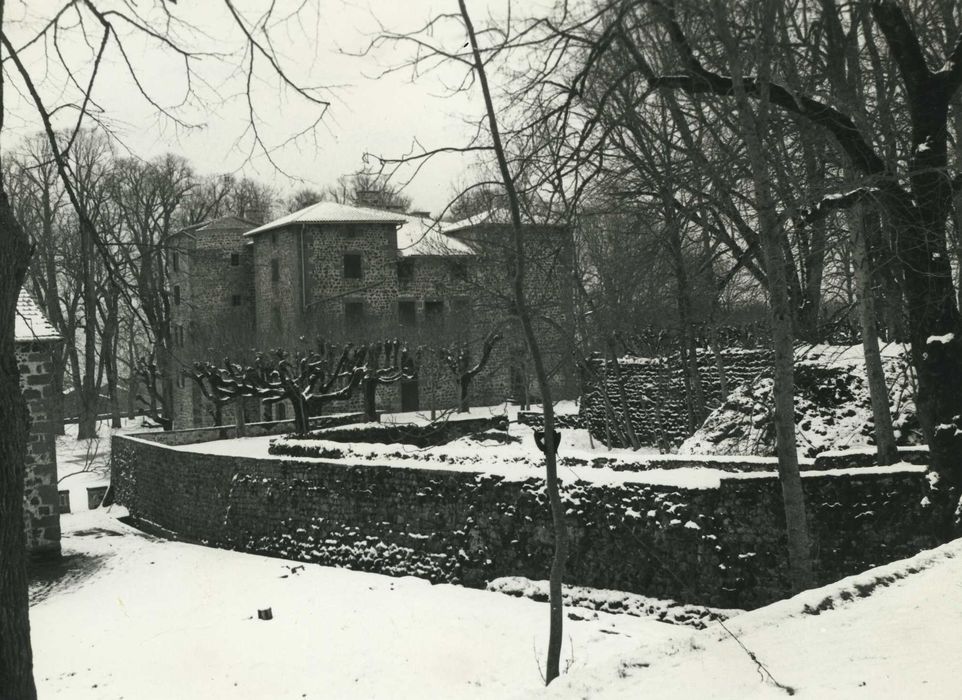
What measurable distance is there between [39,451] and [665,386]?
14629mm

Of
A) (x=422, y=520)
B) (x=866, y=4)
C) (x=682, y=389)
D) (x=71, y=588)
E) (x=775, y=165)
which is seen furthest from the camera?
(x=682, y=389)

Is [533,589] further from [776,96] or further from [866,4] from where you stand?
[866,4]

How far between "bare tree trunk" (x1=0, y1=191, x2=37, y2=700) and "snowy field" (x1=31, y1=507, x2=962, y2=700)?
8.80 feet

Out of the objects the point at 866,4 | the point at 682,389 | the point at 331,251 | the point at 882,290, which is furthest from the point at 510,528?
the point at 331,251

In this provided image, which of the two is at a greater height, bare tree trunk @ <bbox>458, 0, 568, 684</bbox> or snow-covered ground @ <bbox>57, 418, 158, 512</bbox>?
bare tree trunk @ <bbox>458, 0, 568, 684</bbox>

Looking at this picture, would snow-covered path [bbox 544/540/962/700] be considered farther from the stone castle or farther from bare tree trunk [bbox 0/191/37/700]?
the stone castle

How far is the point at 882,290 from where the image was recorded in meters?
9.23

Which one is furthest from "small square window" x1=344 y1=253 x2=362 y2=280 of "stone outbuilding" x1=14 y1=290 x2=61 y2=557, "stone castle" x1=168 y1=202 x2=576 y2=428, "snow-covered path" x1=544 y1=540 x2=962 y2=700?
"snow-covered path" x1=544 y1=540 x2=962 y2=700

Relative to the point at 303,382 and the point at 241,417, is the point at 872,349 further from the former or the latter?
the point at 241,417

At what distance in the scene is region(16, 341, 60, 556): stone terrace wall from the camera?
15.6m

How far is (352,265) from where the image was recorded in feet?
123

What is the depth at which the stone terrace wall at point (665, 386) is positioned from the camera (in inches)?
848

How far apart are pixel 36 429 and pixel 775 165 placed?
13424 millimetres

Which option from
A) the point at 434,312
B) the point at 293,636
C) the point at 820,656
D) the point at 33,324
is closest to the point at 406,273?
the point at 434,312
